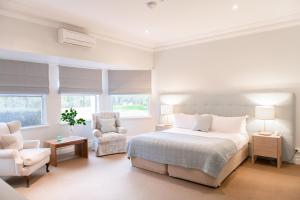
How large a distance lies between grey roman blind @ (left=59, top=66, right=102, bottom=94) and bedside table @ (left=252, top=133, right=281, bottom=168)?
13.5 feet

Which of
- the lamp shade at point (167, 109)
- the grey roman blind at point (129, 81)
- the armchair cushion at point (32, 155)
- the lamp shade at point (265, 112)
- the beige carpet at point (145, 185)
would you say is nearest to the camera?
the beige carpet at point (145, 185)

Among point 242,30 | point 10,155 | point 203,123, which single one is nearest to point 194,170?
point 203,123

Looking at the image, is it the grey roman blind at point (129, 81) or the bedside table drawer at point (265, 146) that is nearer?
the bedside table drawer at point (265, 146)

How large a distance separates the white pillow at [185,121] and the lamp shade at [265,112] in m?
1.37

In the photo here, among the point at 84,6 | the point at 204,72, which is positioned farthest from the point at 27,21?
the point at 204,72

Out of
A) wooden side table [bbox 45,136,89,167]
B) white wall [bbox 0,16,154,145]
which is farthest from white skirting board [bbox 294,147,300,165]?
wooden side table [bbox 45,136,89,167]


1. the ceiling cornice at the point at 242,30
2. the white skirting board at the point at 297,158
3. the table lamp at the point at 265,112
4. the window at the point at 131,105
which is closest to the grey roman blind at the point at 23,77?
the window at the point at 131,105

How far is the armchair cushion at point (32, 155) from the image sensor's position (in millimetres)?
3146

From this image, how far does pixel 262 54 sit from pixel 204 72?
1364 millimetres

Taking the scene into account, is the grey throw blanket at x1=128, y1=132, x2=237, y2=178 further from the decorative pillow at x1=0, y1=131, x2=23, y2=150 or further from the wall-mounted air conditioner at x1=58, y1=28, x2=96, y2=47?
the wall-mounted air conditioner at x1=58, y1=28, x2=96, y2=47

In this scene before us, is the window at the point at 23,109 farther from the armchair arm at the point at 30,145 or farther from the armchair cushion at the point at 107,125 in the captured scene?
the armchair cushion at the point at 107,125

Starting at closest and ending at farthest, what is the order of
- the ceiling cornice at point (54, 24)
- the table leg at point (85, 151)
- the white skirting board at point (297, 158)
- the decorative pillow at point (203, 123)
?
the ceiling cornice at point (54, 24) → the white skirting board at point (297, 158) → the decorative pillow at point (203, 123) → the table leg at point (85, 151)

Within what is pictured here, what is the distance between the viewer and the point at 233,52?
15.4 ft

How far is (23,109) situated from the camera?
4500 mm
